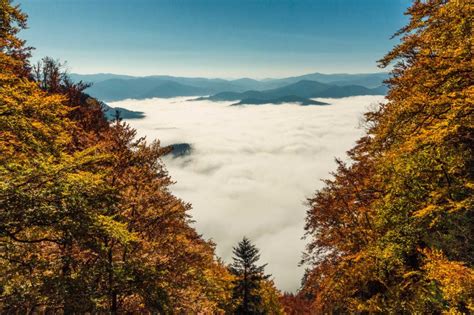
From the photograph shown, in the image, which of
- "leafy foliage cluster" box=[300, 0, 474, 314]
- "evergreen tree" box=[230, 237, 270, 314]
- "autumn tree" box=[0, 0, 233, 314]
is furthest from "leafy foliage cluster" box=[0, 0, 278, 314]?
"evergreen tree" box=[230, 237, 270, 314]

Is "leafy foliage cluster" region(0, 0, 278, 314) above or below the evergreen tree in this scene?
above

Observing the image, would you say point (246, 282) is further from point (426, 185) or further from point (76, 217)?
point (76, 217)

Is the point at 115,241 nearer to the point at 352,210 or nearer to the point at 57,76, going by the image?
the point at 352,210

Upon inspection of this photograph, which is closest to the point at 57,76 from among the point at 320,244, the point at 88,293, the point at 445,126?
the point at 88,293

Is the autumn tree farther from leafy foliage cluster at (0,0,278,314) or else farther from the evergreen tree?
the evergreen tree

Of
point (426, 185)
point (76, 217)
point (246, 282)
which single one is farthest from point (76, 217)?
point (246, 282)

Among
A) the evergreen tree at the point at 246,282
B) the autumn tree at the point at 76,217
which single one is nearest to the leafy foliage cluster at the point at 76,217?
the autumn tree at the point at 76,217
